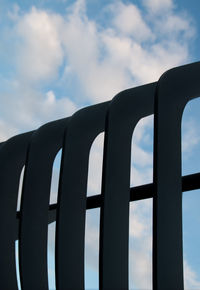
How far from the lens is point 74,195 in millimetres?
5648

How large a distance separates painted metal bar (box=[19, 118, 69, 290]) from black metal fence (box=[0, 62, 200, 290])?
1 cm

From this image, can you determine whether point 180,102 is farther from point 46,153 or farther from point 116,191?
point 46,153

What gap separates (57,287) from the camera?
17.4 ft

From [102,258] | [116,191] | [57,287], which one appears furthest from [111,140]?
[57,287]

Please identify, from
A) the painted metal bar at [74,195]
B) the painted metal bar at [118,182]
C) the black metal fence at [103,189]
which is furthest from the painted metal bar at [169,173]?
the painted metal bar at [74,195]

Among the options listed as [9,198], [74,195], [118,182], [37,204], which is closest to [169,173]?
[118,182]

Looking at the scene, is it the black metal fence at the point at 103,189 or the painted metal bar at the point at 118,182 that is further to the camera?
the painted metal bar at the point at 118,182

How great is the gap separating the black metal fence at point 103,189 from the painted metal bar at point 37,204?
11mm

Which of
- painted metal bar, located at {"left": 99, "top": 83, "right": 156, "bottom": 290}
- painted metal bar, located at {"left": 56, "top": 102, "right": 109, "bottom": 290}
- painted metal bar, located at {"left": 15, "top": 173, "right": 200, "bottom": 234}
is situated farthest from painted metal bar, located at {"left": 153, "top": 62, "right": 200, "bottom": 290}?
painted metal bar, located at {"left": 56, "top": 102, "right": 109, "bottom": 290}

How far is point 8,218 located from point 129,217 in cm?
183

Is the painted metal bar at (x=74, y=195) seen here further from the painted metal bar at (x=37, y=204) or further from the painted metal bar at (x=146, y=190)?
the painted metal bar at (x=37, y=204)

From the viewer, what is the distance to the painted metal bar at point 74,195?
5391 millimetres

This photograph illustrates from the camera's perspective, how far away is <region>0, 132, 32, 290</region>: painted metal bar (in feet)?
20.0

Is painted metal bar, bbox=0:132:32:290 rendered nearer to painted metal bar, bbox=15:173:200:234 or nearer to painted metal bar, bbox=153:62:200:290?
painted metal bar, bbox=15:173:200:234
